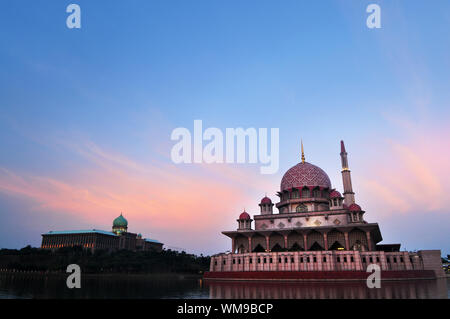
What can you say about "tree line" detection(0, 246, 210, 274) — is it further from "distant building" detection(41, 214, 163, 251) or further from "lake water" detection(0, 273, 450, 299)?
"lake water" detection(0, 273, 450, 299)

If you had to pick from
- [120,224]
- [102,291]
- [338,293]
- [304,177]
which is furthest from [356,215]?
[120,224]

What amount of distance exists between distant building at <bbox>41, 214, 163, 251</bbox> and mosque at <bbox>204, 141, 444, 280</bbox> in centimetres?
5933

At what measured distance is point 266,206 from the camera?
55.0 meters

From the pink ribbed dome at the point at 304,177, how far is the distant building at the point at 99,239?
60.7m

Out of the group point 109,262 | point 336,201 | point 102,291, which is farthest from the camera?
point 109,262

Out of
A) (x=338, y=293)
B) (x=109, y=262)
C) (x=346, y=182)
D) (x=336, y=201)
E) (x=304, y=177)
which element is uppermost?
(x=346, y=182)

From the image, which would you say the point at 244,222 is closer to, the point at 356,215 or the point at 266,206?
the point at 266,206

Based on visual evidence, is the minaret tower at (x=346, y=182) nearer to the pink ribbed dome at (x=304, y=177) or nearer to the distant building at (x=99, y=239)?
the pink ribbed dome at (x=304, y=177)

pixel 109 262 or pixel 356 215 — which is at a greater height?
pixel 356 215

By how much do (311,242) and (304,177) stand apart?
11.7 meters
